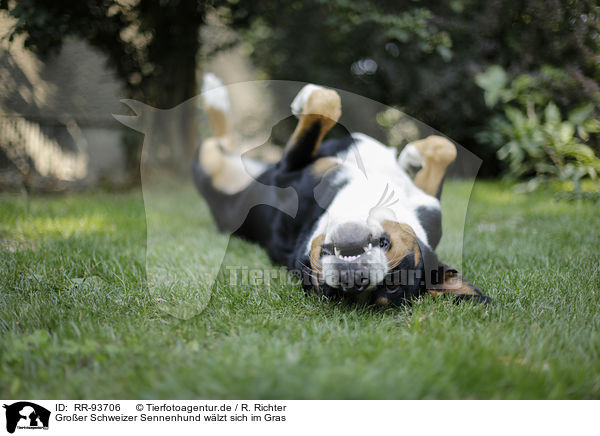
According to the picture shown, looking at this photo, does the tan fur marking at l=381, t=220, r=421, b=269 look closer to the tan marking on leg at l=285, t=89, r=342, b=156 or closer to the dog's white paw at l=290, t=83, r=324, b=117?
the tan marking on leg at l=285, t=89, r=342, b=156

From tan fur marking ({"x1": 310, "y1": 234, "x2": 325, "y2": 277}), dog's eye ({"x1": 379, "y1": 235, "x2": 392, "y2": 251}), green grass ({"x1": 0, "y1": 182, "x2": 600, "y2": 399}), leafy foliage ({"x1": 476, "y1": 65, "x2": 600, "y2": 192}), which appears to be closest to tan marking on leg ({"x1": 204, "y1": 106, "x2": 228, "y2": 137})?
green grass ({"x1": 0, "y1": 182, "x2": 600, "y2": 399})

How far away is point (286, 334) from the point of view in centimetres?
179

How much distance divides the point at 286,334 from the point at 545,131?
13.4ft

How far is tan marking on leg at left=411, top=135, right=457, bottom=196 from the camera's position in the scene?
2.73 meters

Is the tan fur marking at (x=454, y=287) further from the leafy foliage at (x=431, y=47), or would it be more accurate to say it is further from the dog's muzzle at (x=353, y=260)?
the leafy foliage at (x=431, y=47)

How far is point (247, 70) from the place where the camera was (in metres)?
10.3

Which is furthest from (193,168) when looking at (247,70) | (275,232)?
(247,70)

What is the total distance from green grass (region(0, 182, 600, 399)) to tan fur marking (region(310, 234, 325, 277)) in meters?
0.21

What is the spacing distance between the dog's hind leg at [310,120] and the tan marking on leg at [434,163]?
0.65 metres

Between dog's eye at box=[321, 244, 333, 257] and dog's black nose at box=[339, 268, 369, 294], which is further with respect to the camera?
dog's eye at box=[321, 244, 333, 257]

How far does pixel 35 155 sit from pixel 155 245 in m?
5.37

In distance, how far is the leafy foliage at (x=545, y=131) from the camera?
13.0 feet

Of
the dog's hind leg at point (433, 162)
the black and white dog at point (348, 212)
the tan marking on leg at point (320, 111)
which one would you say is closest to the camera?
the black and white dog at point (348, 212)
